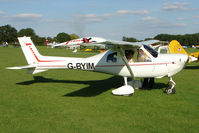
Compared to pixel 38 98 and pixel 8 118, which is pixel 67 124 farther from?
pixel 38 98

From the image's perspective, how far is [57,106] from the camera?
6.32 metres

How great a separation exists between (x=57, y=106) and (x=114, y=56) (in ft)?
10.0

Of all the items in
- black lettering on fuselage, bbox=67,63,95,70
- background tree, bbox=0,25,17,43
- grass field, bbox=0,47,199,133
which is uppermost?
background tree, bbox=0,25,17,43

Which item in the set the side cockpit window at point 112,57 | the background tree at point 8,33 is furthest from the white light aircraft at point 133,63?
the background tree at point 8,33

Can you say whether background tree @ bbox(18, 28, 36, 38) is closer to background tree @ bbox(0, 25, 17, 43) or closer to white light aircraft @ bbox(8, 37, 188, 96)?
background tree @ bbox(0, 25, 17, 43)

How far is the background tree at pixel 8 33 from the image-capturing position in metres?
129

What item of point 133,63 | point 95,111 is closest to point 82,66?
point 133,63

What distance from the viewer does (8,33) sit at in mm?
133875

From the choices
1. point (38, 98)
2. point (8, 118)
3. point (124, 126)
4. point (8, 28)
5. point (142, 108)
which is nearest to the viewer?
point (124, 126)

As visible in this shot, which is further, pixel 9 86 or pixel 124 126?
pixel 9 86

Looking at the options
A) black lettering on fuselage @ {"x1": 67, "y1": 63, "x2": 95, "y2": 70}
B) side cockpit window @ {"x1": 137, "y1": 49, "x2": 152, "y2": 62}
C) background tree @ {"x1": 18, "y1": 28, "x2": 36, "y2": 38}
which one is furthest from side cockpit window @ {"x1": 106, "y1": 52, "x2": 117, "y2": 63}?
background tree @ {"x1": 18, "y1": 28, "x2": 36, "y2": 38}

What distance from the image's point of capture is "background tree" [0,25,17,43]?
5089 inches

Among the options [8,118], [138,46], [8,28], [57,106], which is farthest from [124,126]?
[8,28]

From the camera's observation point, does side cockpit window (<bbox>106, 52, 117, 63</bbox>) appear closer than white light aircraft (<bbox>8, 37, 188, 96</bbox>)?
No
